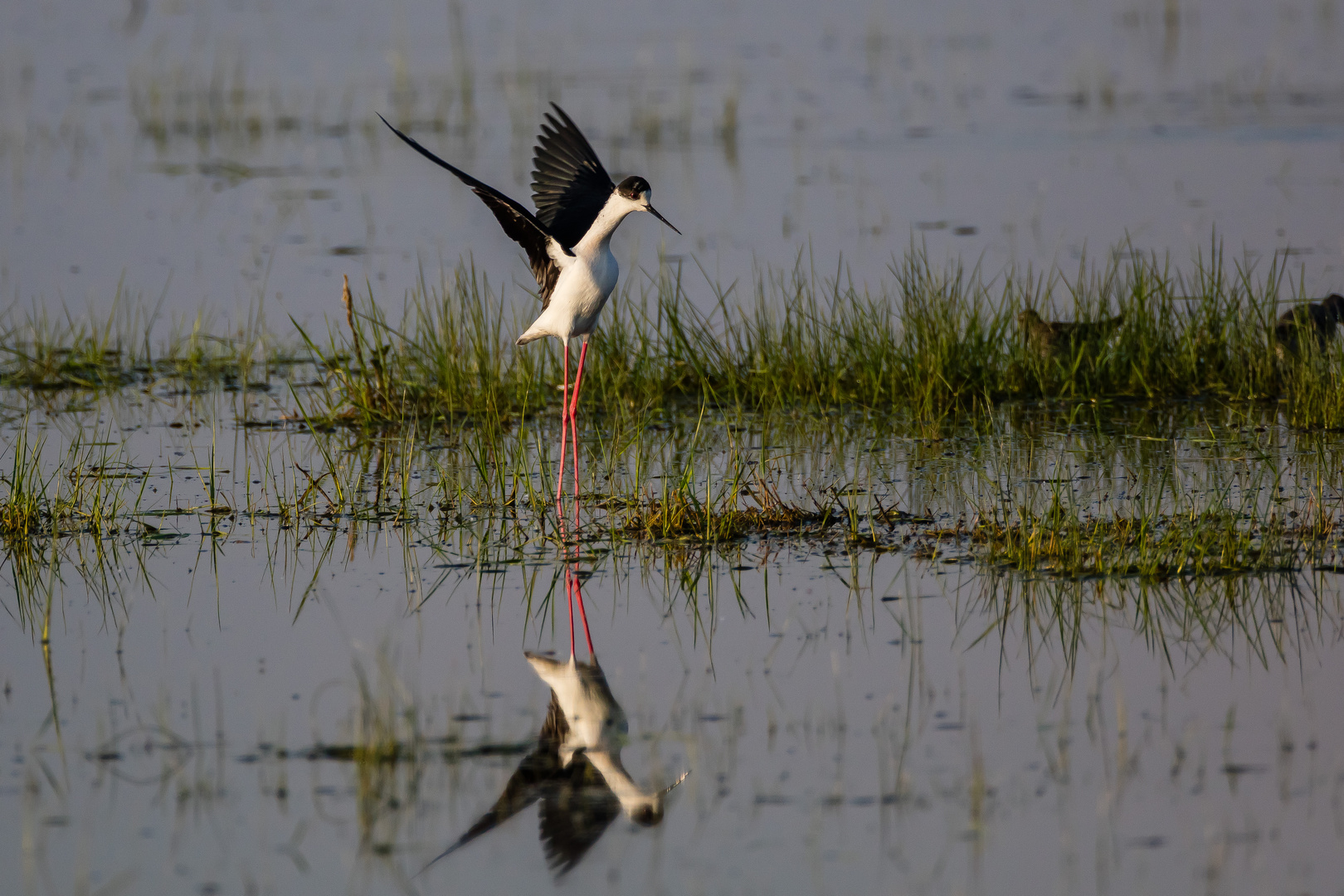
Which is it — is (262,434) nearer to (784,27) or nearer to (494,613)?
(494,613)

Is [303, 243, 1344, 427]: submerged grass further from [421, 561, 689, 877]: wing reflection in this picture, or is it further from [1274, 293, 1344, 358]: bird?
[421, 561, 689, 877]: wing reflection

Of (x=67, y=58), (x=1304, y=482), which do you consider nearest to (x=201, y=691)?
(x=1304, y=482)

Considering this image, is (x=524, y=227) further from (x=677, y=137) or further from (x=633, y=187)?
(x=677, y=137)

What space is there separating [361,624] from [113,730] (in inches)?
39.4

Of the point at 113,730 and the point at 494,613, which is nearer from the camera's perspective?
the point at 113,730

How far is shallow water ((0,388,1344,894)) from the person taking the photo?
12.0ft

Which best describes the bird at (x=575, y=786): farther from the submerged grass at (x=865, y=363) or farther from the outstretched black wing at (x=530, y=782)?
the submerged grass at (x=865, y=363)

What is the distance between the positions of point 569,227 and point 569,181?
36cm

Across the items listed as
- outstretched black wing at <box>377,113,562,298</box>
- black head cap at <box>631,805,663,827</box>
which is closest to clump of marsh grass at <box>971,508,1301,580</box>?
black head cap at <box>631,805,663,827</box>

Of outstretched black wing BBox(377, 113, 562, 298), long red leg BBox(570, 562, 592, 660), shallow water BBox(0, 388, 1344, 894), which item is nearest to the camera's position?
shallow water BBox(0, 388, 1344, 894)

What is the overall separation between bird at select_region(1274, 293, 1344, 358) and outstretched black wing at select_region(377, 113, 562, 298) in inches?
144

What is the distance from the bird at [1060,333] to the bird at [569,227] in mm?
2120

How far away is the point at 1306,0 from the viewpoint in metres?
26.2

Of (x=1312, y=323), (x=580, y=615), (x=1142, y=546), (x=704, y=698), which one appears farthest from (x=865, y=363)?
(x=704, y=698)
